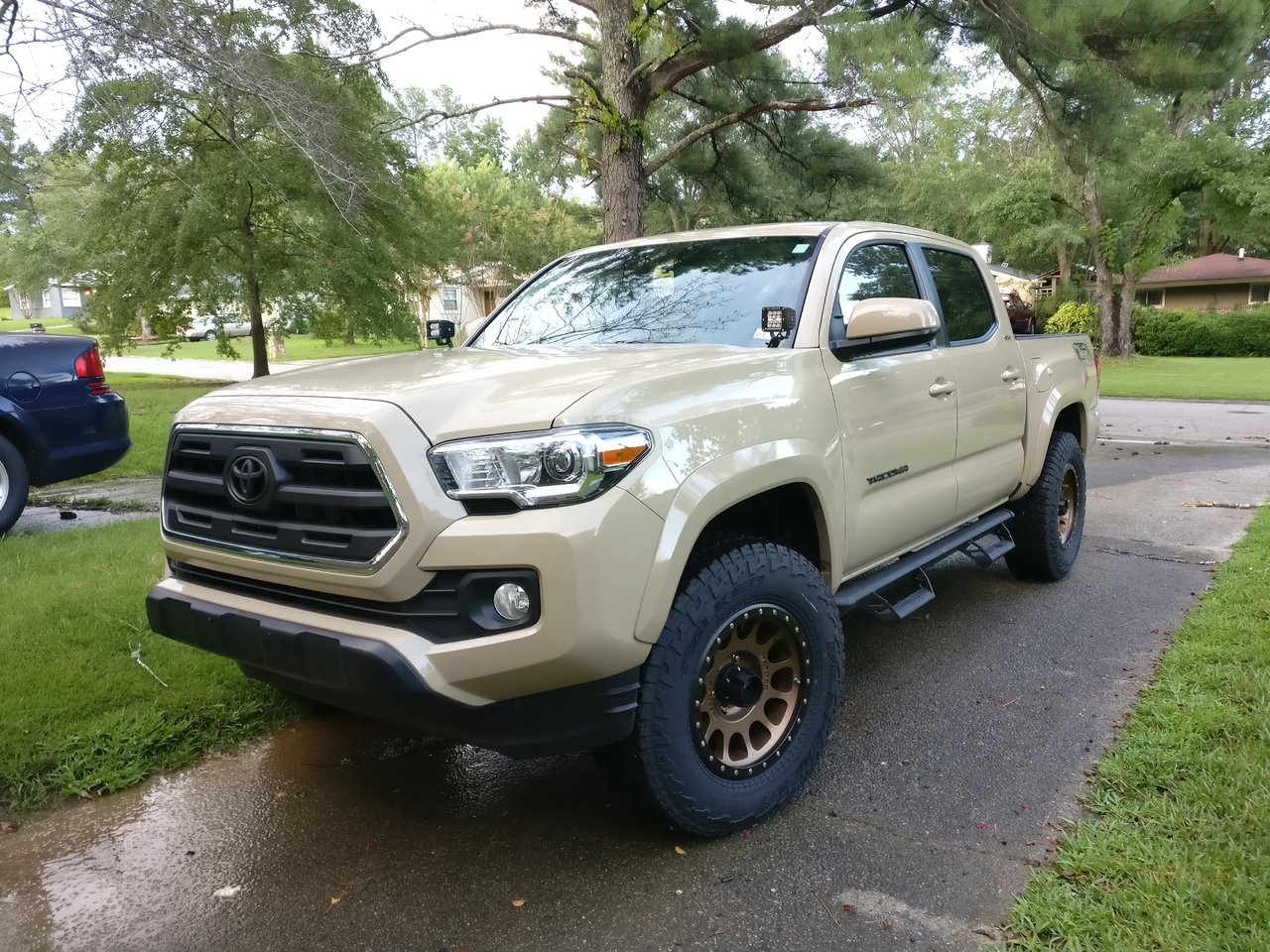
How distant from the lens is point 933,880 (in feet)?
8.29

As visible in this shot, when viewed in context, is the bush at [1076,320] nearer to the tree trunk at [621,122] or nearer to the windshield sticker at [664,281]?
the tree trunk at [621,122]

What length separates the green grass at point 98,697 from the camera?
10.4ft

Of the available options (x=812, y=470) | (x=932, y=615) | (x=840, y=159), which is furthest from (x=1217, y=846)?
(x=840, y=159)

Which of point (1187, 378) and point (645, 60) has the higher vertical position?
point (645, 60)

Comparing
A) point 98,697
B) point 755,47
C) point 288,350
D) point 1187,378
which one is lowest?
point 98,697

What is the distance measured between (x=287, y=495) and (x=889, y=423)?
2195mm

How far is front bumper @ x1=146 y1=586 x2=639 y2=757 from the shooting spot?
224 cm

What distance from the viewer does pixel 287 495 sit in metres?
2.49

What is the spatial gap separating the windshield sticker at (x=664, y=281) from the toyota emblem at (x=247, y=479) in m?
1.78

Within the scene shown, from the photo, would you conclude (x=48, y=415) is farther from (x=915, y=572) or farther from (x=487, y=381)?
(x=915, y=572)

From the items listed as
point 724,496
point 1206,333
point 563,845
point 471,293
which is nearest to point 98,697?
point 563,845

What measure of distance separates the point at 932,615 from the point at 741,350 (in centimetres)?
249

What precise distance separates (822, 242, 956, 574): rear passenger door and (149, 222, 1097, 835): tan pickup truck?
2 cm

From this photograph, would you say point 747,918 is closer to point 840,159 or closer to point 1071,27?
point 1071,27
